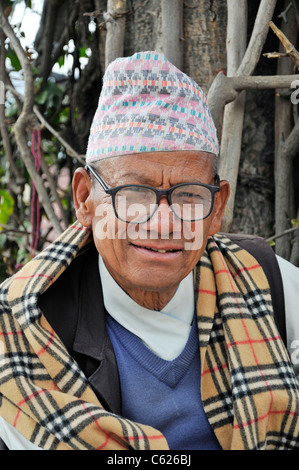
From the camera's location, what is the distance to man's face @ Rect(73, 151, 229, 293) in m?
1.30

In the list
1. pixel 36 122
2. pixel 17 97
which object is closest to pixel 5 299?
pixel 36 122

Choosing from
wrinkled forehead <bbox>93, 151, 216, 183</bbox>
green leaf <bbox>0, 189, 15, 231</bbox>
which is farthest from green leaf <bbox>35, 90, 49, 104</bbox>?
wrinkled forehead <bbox>93, 151, 216, 183</bbox>

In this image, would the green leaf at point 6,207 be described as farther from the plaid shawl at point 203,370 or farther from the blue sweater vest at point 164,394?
the blue sweater vest at point 164,394

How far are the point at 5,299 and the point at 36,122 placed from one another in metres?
1.06

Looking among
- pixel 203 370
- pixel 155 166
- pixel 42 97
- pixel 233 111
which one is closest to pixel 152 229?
pixel 155 166

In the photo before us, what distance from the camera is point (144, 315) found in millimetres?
1450

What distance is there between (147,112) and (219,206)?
334 millimetres

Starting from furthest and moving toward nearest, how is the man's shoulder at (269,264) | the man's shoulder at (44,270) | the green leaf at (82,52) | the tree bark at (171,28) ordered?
the green leaf at (82,52)
the tree bark at (171,28)
the man's shoulder at (269,264)
the man's shoulder at (44,270)

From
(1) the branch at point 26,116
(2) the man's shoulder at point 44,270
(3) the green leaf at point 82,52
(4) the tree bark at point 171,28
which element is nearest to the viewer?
(2) the man's shoulder at point 44,270

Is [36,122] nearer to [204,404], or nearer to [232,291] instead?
[232,291]

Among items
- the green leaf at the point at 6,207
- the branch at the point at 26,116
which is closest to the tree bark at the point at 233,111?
the branch at the point at 26,116

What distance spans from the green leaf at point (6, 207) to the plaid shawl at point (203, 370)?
117cm

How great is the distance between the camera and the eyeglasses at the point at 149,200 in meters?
1.30
